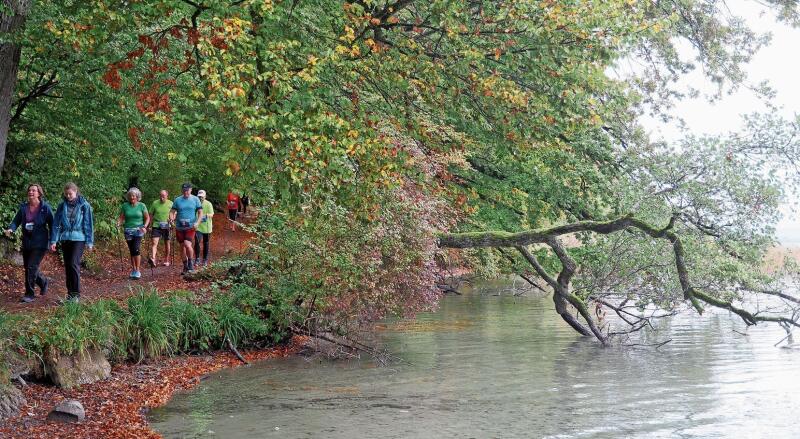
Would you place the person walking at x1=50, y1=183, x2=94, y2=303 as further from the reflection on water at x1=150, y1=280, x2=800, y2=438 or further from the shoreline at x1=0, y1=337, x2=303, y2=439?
the reflection on water at x1=150, y1=280, x2=800, y2=438

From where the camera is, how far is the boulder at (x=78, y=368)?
36.5ft

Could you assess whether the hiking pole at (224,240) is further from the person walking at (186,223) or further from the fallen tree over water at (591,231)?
the fallen tree over water at (591,231)

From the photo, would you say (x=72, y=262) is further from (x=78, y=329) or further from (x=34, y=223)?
(x=78, y=329)

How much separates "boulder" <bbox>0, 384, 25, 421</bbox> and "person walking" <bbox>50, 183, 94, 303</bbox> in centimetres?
387

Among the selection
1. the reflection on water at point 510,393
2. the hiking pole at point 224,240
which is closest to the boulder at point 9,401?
the reflection on water at point 510,393

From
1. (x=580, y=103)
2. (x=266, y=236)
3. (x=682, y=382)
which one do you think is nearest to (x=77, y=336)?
(x=266, y=236)

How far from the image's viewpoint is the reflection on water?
1055 centimetres

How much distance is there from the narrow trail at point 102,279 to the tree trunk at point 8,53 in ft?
9.82

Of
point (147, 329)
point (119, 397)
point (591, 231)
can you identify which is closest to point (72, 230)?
point (147, 329)

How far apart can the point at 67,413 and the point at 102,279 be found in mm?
10277

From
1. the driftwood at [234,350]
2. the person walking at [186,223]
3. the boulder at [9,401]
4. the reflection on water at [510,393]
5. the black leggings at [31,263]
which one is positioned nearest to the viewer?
the boulder at [9,401]

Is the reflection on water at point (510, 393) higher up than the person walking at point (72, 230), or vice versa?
the person walking at point (72, 230)

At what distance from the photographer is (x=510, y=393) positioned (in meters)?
12.9

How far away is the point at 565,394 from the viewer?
42.3 ft
